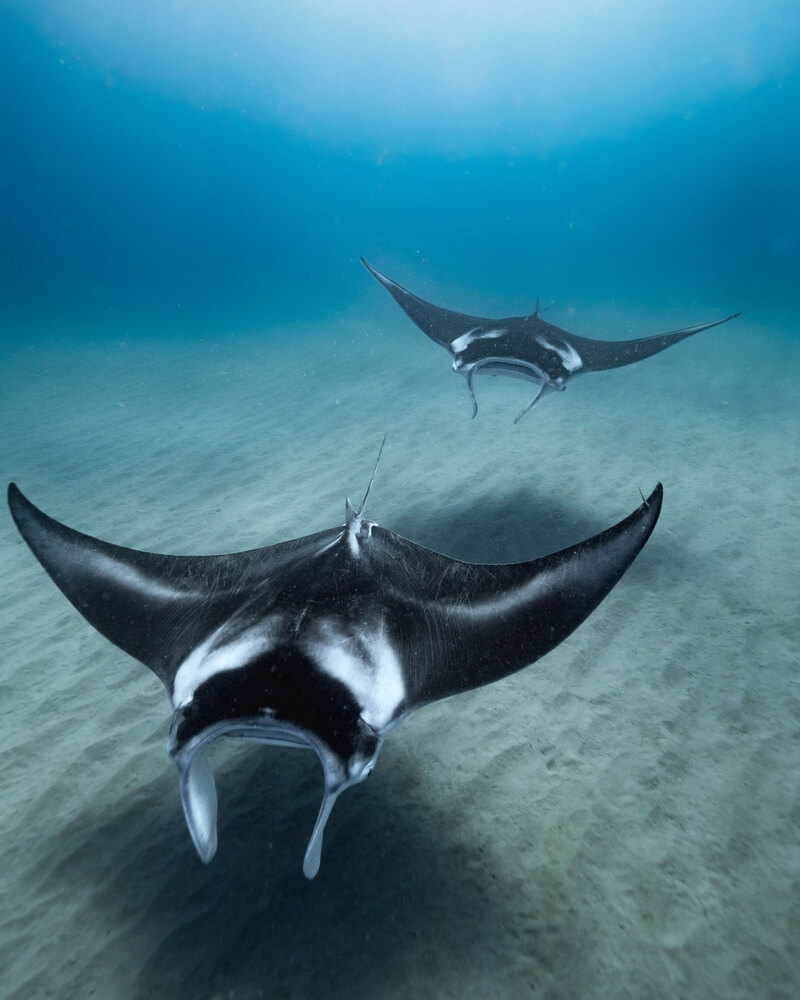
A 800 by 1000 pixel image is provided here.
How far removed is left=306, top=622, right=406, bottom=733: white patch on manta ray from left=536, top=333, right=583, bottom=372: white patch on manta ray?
5.04m

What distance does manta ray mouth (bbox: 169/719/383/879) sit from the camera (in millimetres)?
1628

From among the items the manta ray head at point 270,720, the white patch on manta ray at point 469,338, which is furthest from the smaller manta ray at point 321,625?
the white patch on manta ray at point 469,338

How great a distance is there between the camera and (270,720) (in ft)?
5.78

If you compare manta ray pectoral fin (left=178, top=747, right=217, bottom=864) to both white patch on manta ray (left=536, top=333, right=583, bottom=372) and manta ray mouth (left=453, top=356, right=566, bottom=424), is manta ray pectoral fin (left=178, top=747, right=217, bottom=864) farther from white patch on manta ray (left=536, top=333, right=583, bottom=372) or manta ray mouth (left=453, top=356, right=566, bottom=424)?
white patch on manta ray (left=536, top=333, right=583, bottom=372)

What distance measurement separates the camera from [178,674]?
2139 millimetres

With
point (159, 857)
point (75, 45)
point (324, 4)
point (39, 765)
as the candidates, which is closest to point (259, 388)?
point (39, 765)

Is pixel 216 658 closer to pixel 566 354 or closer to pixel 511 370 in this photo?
pixel 511 370

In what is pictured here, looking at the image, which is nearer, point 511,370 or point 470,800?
point 470,800

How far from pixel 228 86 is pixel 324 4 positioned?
85.3 ft

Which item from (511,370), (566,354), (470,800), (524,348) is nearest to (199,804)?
(470,800)

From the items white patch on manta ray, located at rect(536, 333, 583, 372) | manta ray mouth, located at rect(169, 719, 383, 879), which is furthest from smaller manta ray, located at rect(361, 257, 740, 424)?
manta ray mouth, located at rect(169, 719, 383, 879)

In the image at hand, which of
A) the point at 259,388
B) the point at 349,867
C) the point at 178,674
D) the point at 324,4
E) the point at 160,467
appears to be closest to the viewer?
the point at 178,674

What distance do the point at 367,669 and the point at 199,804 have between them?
2.56 feet

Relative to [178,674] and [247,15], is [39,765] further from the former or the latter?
[247,15]
